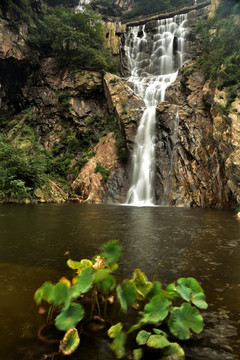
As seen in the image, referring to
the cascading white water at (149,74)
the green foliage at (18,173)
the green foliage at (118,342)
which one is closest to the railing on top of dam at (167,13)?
the cascading white water at (149,74)

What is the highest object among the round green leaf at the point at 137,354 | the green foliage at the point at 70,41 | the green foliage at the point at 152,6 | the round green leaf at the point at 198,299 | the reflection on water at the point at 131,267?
the green foliage at the point at 152,6

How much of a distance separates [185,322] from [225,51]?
21.1m

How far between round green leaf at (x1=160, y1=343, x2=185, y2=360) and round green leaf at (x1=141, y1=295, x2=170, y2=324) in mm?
171

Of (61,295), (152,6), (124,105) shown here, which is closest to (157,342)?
(61,295)

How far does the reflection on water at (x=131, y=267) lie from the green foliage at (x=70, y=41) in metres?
25.3

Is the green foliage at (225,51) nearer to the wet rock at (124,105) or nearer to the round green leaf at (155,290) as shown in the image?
the wet rock at (124,105)

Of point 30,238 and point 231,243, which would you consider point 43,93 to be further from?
point 231,243

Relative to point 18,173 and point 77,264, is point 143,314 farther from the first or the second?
point 18,173

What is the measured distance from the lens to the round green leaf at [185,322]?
1483mm

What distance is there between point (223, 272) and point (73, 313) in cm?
229

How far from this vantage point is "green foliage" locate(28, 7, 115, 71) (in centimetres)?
2638

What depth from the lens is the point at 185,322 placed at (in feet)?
5.00

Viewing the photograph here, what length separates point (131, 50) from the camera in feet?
105

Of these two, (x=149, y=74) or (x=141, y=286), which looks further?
(x=149, y=74)
